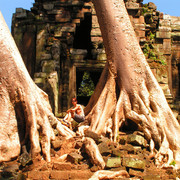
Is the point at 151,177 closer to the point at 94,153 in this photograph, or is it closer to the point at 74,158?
the point at 94,153

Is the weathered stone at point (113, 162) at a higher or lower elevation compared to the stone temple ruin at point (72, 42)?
lower

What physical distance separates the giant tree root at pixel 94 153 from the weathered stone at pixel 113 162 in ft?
0.28

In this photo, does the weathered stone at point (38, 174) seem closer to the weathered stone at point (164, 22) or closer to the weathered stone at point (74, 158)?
the weathered stone at point (74, 158)

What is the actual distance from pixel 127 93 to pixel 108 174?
1765 millimetres

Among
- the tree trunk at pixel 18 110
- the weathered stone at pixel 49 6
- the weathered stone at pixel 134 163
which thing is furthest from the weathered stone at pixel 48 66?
the weathered stone at pixel 134 163

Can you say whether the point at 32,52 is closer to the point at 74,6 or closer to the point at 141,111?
the point at 74,6

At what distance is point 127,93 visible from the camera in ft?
15.3

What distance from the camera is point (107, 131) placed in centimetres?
444

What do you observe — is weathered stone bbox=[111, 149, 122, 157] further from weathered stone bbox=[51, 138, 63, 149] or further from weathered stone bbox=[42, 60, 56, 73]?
weathered stone bbox=[42, 60, 56, 73]

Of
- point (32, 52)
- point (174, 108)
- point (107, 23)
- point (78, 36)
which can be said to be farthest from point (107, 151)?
point (78, 36)

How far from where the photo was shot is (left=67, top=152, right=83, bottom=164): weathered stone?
3668 mm

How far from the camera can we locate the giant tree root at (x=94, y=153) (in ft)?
11.5

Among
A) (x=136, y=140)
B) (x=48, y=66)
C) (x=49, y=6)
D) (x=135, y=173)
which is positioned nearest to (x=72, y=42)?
(x=48, y=66)

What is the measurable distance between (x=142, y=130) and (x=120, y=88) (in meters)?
0.91
